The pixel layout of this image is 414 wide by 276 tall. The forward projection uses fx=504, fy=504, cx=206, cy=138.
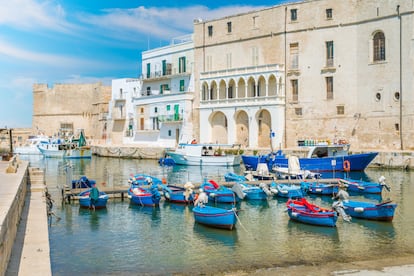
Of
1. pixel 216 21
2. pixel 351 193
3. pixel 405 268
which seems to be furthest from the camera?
pixel 216 21

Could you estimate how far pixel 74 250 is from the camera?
1409cm

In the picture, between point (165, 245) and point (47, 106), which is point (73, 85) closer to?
point (47, 106)

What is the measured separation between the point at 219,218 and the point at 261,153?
24769 millimetres

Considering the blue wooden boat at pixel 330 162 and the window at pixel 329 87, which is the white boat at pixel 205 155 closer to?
the blue wooden boat at pixel 330 162

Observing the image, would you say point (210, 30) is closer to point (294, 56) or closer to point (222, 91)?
point (222, 91)

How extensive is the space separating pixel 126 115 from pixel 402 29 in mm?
32062

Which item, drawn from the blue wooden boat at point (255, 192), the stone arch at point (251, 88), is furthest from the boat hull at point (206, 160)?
the blue wooden boat at point (255, 192)

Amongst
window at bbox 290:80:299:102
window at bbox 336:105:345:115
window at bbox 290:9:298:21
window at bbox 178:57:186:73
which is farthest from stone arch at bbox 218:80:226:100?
window at bbox 336:105:345:115

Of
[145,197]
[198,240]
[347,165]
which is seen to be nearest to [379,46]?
[347,165]

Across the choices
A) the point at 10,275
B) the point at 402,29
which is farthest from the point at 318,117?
the point at 10,275

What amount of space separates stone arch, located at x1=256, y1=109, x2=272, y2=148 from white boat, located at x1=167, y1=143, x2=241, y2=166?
280 cm

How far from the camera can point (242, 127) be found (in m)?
46.2

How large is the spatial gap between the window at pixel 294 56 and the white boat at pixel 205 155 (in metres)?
8.64

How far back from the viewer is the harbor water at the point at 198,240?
41.9ft
